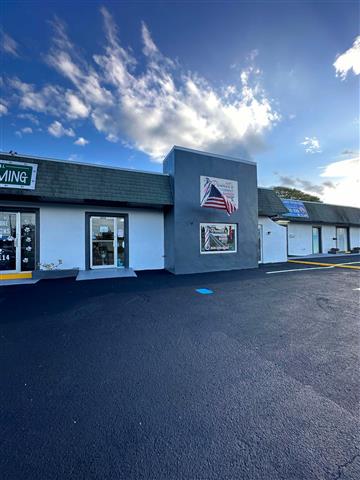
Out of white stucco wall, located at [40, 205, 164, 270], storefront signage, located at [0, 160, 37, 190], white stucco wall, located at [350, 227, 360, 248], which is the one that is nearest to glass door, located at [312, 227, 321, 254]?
white stucco wall, located at [350, 227, 360, 248]

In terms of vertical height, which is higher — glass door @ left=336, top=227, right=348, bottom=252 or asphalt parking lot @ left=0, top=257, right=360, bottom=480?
glass door @ left=336, top=227, right=348, bottom=252

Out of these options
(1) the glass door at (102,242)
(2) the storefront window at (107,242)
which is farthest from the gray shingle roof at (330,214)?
(1) the glass door at (102,242)

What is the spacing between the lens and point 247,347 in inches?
127

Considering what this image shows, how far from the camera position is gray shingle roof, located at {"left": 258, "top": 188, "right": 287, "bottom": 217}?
1270cm

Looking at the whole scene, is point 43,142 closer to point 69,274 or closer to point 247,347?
point 69,274

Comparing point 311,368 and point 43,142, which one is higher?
point 43,142

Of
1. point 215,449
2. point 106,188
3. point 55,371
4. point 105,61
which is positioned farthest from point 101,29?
point 215,449

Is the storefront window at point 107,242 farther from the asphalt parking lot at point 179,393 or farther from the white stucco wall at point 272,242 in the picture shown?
the white stucco wall at point 272,242

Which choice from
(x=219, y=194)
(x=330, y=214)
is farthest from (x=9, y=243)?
(x=330, y=214)

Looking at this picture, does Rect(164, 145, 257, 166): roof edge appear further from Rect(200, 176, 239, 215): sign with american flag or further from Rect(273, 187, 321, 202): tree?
Rect(273, 187, 321, 202): tree

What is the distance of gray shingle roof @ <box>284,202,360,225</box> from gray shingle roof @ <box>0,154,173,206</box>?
37.2ft

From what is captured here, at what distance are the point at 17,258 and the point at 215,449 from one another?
32.7ft

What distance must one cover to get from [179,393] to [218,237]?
8.75 metres

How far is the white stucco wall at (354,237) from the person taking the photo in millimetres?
20734
